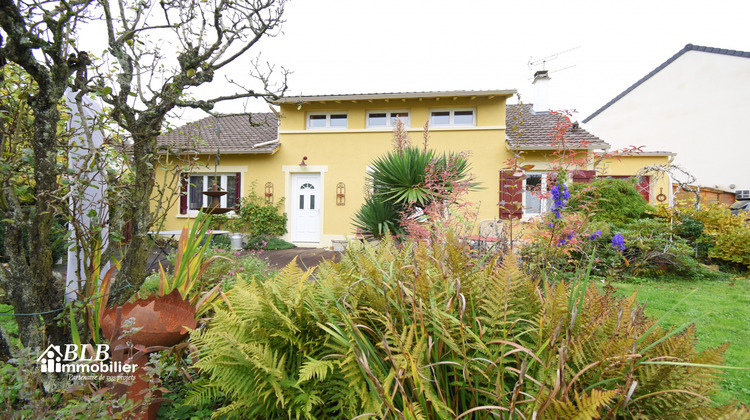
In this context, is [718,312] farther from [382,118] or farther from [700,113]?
[700,113]

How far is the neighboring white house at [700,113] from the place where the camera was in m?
12.9

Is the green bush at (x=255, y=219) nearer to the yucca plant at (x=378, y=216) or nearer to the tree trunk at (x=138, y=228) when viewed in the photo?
the yucca plant at (x=378, y=216)

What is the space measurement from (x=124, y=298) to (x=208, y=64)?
2.16 m

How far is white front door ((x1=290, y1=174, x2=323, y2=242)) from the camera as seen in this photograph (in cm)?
1064

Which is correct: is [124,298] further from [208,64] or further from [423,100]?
[423,100]

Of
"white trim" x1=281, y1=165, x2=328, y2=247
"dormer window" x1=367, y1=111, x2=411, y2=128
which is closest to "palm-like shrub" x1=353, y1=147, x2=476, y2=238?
"white trim" x1=281, y1=165, x2=328, y2=247

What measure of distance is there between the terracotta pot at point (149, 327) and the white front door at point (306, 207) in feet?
29.9

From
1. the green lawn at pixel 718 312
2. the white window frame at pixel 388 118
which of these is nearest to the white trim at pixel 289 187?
the white window frame at pixel 388 118

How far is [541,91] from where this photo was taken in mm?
11516

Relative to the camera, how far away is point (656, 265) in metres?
5.96

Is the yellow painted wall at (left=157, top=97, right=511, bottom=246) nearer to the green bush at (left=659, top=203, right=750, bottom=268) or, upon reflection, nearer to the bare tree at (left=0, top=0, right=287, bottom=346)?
the green bush at (left=659, top=203, right=750, bottom=268)

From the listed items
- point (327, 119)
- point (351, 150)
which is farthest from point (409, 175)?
point (327, 119)

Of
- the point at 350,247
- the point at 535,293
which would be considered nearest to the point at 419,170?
the point at 350,247

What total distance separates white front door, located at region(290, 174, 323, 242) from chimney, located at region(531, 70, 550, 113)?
808 centimetres
